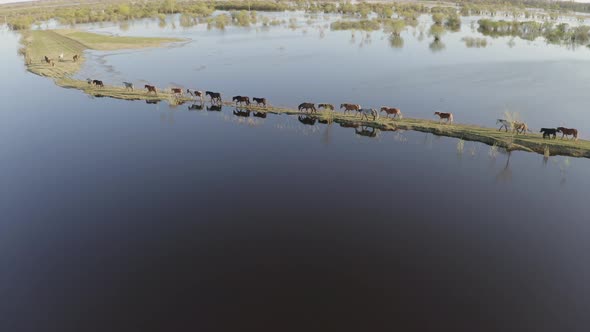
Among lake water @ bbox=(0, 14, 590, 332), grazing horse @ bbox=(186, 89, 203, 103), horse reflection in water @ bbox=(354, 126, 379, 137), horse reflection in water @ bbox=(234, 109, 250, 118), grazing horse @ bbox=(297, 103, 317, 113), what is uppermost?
grazing horse @ bbox=(186, 89, 203, 103)

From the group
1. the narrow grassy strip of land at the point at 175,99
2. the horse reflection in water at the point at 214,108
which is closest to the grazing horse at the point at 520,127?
the narrow grassy strip of land at the point at 175,99

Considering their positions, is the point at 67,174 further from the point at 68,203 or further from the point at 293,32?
the point at 293,32

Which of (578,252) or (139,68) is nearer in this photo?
(578,252)

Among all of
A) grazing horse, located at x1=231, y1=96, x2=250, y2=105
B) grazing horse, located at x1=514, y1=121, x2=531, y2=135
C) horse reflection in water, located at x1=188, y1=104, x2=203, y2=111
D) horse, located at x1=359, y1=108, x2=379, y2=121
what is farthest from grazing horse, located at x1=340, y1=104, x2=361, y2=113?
horse reflection in water, located at x1=188, y1=104, x2=203, y2=111

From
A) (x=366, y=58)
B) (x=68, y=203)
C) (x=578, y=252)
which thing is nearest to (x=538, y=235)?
(x=578, y=252)

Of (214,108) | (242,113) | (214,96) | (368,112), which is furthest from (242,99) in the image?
(368,112)

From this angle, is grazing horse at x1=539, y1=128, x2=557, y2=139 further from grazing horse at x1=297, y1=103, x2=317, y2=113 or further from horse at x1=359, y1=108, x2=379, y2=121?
grazing horse at x1=297, y1=103, x2=317, y2=113

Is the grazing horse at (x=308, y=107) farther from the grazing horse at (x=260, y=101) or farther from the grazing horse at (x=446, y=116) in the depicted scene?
the grazing horse at (x=446, y=116)
